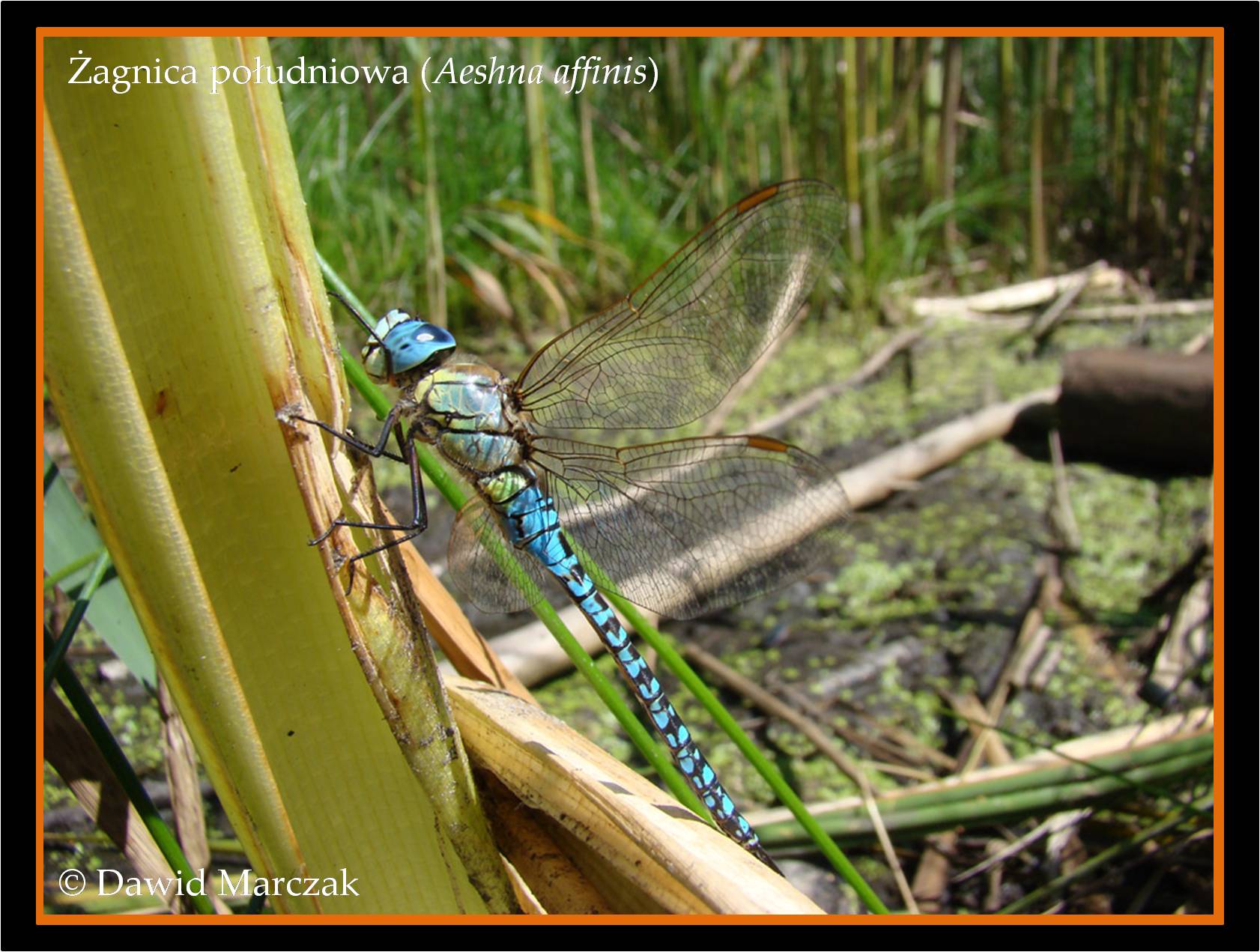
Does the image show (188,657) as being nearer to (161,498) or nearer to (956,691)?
(161,498)

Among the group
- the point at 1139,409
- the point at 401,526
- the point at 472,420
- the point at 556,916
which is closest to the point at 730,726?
the point at 556,916

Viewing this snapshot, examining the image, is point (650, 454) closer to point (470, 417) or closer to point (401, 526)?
point (470, 417)

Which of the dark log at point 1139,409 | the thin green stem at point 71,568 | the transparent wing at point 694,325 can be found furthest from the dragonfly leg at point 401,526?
the dark log at point 1139,409

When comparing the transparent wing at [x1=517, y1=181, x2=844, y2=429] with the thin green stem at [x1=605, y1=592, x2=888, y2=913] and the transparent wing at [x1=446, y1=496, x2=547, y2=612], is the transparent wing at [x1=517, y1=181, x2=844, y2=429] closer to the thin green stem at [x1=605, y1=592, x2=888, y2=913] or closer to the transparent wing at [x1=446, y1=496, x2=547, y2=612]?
the transparent wing at [x1=446, y1=496, x2=547, y2=612]

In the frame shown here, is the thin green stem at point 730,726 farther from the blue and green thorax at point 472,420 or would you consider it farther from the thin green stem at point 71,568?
the thin green stem at point 71,568

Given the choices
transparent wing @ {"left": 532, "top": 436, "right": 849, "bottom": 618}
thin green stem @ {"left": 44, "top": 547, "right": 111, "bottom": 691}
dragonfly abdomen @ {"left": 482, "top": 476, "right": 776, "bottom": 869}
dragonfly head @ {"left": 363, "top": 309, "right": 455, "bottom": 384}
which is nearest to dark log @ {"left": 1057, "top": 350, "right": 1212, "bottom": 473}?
transparent wing @ {"left": 532, "top": 436, "right": 849, "bottom": 618}
